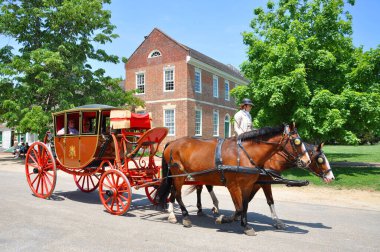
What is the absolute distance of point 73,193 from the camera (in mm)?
9594

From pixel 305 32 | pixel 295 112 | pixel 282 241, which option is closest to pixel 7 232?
pixel 282 241

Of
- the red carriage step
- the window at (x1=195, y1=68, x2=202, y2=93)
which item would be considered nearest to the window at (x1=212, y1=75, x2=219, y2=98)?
the window at (x1=195, y1=68, x2=202, y2=93)

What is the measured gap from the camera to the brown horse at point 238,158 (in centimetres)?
562

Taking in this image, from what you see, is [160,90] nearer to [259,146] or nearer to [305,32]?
[305,32]

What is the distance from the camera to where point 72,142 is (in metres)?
A: 8.25

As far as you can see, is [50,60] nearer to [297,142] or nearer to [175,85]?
[175,85]

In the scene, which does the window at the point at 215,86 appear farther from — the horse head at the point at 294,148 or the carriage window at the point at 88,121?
the horse head at the point at 294,148

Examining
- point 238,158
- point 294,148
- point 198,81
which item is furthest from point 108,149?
point 198,81

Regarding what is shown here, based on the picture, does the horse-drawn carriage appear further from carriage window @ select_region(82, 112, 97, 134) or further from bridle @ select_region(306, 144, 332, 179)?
bridle @ select_region(306, 144, 332, 179)

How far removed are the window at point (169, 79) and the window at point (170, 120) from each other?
180cm

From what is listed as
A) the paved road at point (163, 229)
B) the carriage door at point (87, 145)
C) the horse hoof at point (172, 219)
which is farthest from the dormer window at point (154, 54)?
the horse hoof at point (172, 219)

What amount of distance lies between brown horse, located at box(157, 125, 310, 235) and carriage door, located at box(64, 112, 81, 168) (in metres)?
2.89

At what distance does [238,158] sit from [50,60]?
15072mm

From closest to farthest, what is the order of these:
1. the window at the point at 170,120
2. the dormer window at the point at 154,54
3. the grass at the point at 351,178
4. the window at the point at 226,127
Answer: the grass at the point at 351,178
the window at the point at 170,120
the dormer window at the point at 154,54
the window at the point at 226,127
